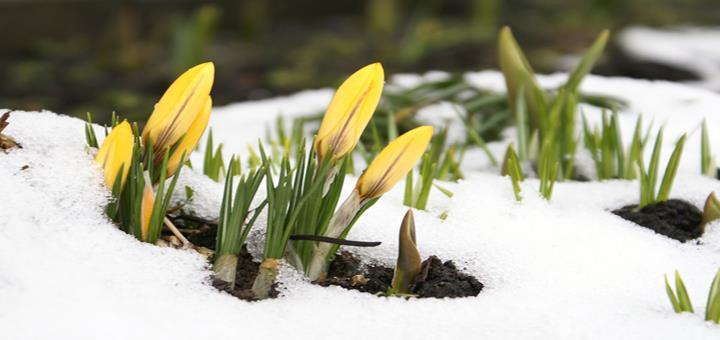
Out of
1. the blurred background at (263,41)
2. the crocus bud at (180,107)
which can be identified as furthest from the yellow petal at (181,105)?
the blurred background at (263,41)

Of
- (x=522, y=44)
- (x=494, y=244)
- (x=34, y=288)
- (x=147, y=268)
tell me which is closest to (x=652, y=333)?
(x=494, y=244)

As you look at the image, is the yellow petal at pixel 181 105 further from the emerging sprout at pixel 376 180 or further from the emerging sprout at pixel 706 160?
the emerging sprout at pixel 706 160

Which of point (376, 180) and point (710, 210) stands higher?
point (376, 180)

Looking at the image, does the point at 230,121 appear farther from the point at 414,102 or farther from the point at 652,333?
the point at 652,333

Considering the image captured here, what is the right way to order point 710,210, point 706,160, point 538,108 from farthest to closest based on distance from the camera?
point 538,108 < point 706,160 < point 710,210

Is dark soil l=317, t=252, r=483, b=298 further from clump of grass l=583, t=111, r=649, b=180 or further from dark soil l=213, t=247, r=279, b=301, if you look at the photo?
clump of grass l=583, t=111, r=649, b=180

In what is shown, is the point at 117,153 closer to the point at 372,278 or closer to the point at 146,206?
the point at 146,206

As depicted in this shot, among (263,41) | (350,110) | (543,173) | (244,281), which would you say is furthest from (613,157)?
(263,41)
